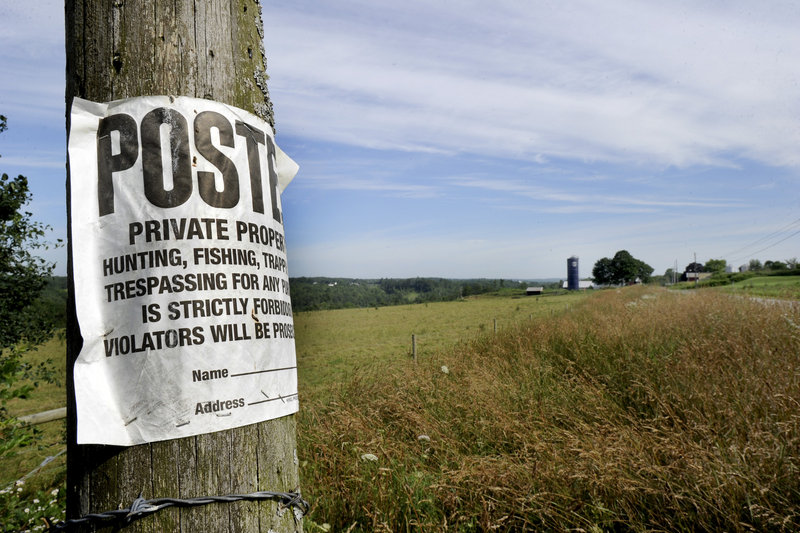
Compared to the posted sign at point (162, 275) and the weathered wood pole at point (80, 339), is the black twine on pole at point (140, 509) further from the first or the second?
the posted sign at point (162, 275)

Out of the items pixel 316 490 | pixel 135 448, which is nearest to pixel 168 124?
pixel 135 448

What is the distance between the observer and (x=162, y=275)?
1238 millimetres

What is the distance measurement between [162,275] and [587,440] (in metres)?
3.34

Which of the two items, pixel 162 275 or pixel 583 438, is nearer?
pixel 162 275

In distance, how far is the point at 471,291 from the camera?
84000 mm

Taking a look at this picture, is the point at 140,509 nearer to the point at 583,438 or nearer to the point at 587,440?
the point at 587,440

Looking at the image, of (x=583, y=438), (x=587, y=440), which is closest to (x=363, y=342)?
(x=583, y=438)

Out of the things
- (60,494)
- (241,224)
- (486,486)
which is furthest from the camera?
(60,494)

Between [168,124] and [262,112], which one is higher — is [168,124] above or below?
below

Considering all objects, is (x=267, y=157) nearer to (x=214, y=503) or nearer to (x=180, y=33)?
(x=180, y=33)

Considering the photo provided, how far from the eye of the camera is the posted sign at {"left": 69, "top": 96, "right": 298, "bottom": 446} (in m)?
1.22

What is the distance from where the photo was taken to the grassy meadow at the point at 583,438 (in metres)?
2.85

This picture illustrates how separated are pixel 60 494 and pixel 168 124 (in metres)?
4.47

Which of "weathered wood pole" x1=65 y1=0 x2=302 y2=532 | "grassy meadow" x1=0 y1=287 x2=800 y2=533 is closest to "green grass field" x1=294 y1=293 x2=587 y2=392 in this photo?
"grassy meadow" x1=0 y1=287 x2=800 y2=533
